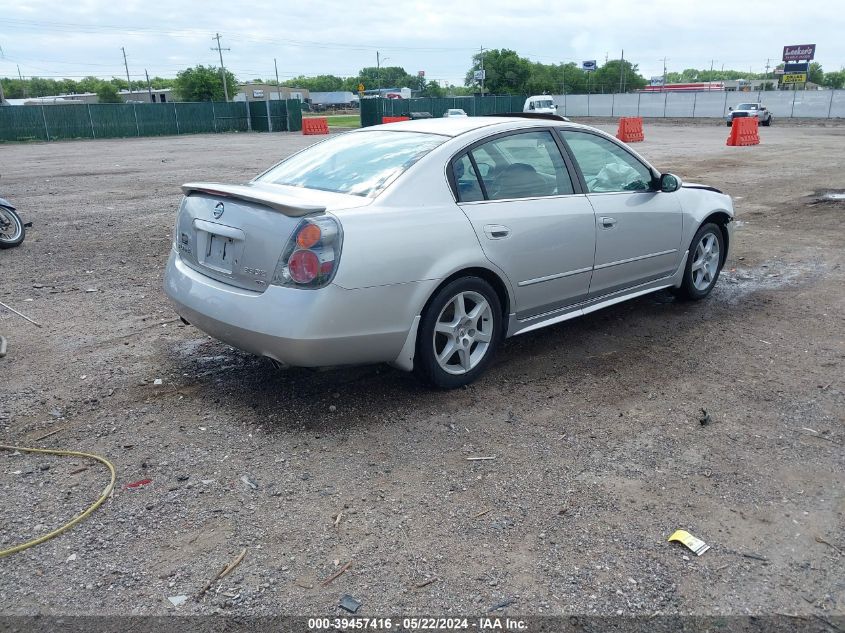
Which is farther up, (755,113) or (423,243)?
(423,243)

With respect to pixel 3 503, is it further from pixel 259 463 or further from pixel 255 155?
pixel 255 155

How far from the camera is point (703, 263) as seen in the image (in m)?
6.27

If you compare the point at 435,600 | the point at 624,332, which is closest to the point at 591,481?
the point at 435,600

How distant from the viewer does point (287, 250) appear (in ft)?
→ 12.3

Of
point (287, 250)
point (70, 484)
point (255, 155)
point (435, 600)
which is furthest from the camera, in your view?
point (255, 155)

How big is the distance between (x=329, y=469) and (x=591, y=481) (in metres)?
1.28

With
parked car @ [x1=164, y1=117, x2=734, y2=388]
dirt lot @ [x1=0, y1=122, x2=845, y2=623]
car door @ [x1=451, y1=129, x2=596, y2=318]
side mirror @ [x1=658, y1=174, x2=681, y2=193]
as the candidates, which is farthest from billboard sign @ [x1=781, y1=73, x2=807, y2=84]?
car door @ [x1=451, y1=129, x2=596, y2=318]

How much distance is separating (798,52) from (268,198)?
88.4m

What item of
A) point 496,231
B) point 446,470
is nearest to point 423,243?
point 496,231

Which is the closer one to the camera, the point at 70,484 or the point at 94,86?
the point at 70,484

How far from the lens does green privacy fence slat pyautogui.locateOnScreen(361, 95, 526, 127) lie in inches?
1844

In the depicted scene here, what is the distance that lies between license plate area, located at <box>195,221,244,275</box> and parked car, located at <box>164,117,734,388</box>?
11mm

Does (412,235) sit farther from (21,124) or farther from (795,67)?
(795,67)

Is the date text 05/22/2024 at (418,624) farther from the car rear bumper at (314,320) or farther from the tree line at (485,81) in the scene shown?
the tree line at (485,81)
